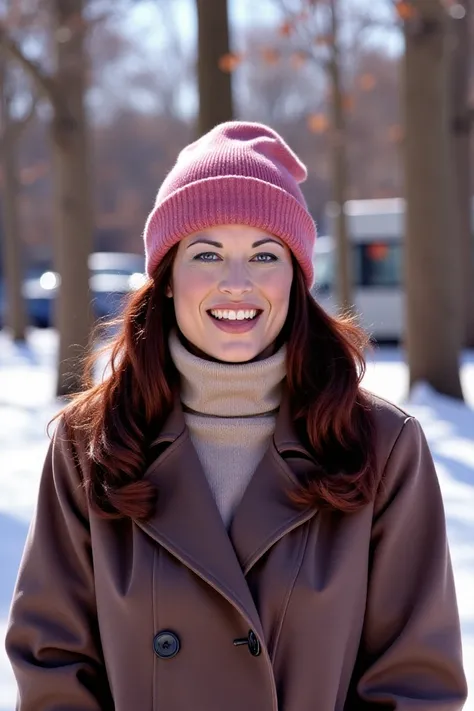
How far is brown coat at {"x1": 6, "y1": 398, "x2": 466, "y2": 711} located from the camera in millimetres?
2230

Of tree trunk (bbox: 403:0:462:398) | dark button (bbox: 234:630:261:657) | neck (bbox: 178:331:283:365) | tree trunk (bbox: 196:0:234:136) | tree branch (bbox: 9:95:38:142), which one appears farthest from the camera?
tree branch (bbox: 9:95:38:142)

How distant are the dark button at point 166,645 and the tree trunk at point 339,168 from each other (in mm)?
14060

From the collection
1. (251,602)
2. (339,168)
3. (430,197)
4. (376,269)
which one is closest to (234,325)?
(251,602)

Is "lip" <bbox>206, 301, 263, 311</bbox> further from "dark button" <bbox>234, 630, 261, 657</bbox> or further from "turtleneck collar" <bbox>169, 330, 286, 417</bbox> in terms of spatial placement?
"dark button" <bbox>234, 630, 261, 657</bbox>

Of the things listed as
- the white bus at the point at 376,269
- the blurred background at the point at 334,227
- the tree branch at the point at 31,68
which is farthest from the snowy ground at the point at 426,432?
the white bus at the point at 376,269

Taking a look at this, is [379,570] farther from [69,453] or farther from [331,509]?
[69,453]

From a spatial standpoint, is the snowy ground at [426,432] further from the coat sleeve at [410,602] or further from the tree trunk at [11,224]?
the tree trunk at [11,224]

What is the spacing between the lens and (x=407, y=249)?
10055mm

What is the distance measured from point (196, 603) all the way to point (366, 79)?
16118 mm

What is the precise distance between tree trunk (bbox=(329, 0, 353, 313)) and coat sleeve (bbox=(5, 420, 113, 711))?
13913 mm

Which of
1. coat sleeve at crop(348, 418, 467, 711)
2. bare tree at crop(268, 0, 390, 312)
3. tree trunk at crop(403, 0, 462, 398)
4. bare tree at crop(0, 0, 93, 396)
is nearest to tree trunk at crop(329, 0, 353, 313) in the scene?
bare tree at crop(268, 0, 390, 312)

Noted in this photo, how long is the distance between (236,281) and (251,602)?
2.15ft

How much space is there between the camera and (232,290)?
7.72 ft

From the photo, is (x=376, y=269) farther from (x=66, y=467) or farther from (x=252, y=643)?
(x=252, y=643)
